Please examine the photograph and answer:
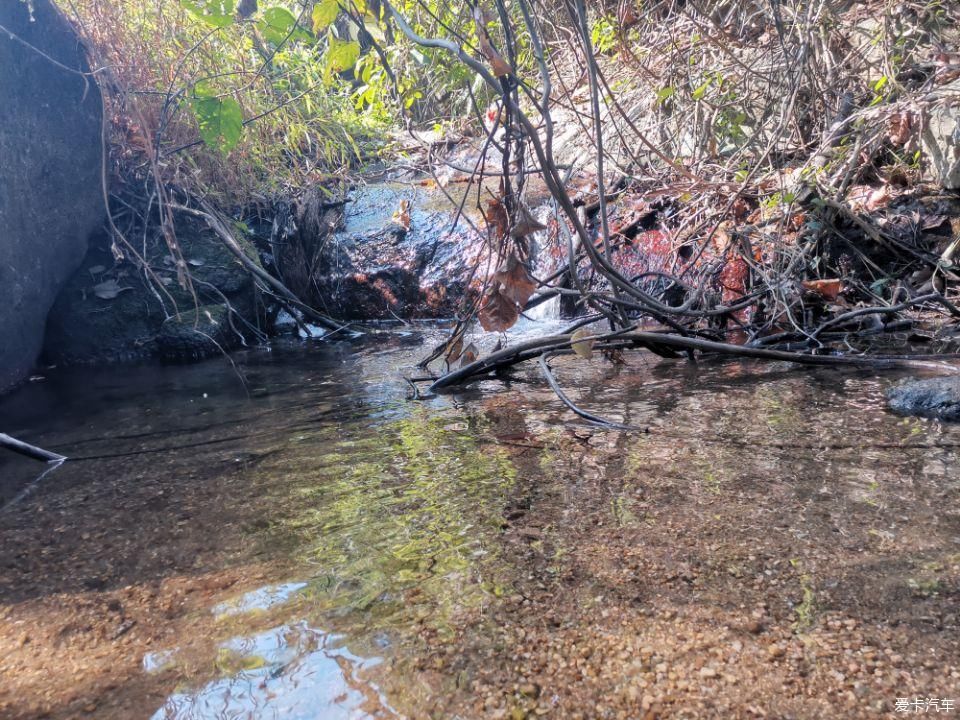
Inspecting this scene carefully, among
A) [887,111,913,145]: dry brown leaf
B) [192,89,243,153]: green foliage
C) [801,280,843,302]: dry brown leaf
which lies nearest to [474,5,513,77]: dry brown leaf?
[192,89,243,153]: green foliage

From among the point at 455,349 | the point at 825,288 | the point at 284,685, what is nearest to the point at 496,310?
the point at 455,349

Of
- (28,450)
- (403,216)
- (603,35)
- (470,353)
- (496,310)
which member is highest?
(603,35)

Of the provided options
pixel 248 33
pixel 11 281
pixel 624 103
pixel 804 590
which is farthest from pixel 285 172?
pixel 804 590

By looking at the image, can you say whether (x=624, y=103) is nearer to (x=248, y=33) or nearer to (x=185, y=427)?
(x=248, y=33)

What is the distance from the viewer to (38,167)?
169 inches

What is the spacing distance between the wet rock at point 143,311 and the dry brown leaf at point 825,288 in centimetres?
348

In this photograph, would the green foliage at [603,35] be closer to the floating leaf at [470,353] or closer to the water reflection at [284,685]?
the floating leaf at [470,353]

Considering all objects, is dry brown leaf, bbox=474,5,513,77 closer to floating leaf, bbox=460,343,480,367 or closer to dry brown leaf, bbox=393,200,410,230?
floating leaf, bbox=460,343,480,367

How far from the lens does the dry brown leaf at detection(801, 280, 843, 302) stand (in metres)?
3.70

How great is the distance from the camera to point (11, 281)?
417 centimetres

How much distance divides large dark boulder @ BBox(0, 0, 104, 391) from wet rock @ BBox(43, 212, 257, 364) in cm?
15

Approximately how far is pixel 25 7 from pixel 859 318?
495 centimetres

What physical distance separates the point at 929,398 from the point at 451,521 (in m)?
1.64

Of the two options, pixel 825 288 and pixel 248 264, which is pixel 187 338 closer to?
pixel 248 264
